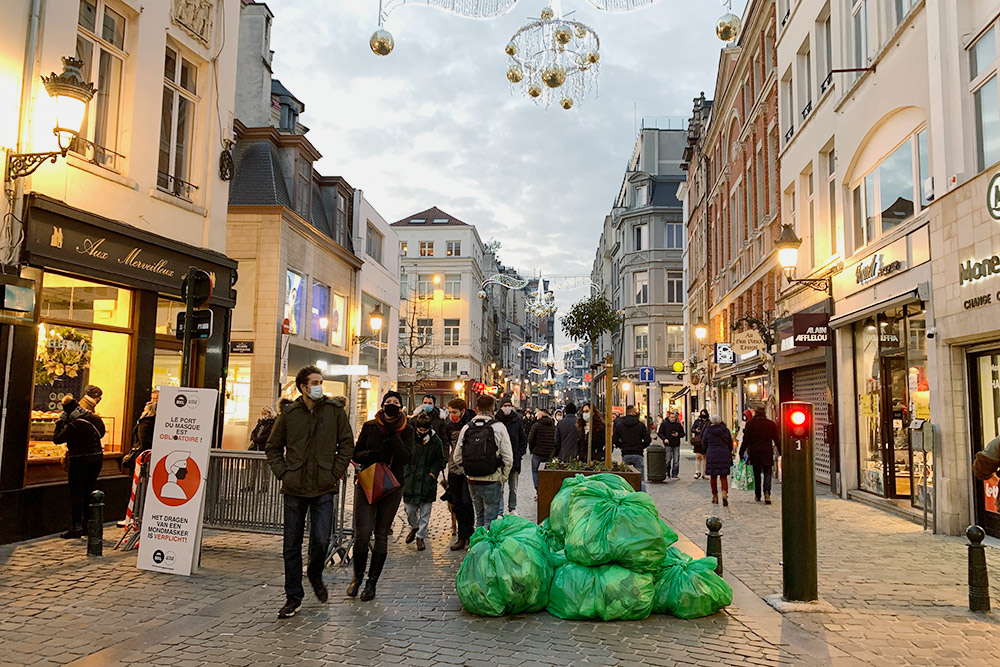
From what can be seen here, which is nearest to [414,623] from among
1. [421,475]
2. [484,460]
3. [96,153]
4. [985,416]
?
[484,460]

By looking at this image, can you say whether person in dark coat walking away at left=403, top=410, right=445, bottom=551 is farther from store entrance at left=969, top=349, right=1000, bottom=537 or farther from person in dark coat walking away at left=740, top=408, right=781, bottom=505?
person in dark coat walking away at left=740, top=408, right=781, bottom=505

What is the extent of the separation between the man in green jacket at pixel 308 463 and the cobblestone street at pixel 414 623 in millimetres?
425

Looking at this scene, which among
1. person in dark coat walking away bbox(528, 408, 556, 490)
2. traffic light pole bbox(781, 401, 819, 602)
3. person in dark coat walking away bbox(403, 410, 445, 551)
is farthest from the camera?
person in dark coat walking away bbox(528, 408, 556, 490)

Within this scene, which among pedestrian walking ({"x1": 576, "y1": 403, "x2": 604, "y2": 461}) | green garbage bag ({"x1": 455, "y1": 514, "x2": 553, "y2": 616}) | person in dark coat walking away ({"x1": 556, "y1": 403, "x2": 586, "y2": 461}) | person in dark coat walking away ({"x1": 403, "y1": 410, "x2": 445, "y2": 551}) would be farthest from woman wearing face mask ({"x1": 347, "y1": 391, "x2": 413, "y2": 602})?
pedestrian walking ({"x1": 576, "y1": 403, "x2": 604, "y2": 461})

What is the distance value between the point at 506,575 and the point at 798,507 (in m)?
2.67

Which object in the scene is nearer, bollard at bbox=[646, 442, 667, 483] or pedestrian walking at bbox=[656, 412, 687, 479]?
bollard at bbox=[646, 442, 667, 483]

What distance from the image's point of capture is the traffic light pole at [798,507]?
21.6 feet

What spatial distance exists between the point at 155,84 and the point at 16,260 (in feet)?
12.9

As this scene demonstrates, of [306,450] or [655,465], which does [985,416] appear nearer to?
[306,450]

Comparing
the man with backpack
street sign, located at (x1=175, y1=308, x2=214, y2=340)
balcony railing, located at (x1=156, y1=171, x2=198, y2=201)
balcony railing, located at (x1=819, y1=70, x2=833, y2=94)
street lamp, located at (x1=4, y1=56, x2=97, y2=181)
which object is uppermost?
balcony railing, located at (x1=819, y1=70, x2=833, y2=94)

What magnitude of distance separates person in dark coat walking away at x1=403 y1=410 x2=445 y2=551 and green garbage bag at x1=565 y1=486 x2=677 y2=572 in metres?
3.23

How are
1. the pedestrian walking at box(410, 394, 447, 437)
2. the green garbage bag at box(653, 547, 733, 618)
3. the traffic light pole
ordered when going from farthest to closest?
the pedestrian walking at box(410, 394, 447, 437)
the traffic light pole
the green garbage bag at box(653, 547, 733, 618)

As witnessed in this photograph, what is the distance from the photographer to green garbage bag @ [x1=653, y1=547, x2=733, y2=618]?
239 inches

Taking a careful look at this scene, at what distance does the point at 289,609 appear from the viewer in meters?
6.03
